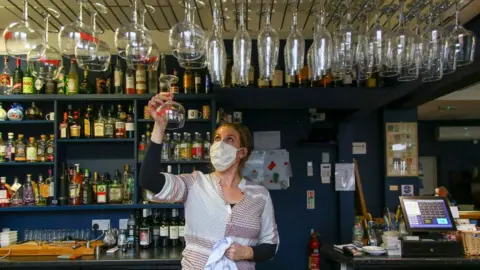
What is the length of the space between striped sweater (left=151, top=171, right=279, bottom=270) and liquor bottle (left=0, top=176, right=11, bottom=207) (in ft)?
8.17

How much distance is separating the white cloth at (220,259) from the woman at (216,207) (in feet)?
0.07

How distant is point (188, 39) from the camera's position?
1.69 metres

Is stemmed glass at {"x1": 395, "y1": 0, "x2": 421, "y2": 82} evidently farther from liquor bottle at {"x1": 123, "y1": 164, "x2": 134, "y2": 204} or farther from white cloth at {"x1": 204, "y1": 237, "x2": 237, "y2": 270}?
liquor bottle at {"x1": 123, "y1": 164, "x2": 134, "y2": 204}

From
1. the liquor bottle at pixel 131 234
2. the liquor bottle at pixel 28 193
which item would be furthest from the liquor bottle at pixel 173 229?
the liquor bottle at pixel 28 193

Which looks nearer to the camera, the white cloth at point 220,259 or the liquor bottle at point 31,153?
the white cloth at point 220,259

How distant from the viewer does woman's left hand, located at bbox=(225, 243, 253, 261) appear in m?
1.94

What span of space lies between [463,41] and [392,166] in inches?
132

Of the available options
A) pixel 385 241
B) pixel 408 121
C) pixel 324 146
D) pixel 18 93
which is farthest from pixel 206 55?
pixel 408 121

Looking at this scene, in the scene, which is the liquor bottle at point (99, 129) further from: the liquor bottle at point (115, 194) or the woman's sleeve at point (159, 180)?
the woman's sleeve at point (159, 180)

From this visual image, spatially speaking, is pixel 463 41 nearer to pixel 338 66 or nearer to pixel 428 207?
pixel 338 66

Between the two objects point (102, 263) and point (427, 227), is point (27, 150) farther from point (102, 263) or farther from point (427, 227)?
point (427, 227)

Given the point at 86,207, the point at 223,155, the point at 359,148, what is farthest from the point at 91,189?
the point at 359,148

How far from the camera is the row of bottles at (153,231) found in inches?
153

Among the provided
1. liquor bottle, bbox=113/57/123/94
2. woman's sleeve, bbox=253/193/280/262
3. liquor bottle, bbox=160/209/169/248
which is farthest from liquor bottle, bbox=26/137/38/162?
woman's sleeve, bbox=253/193/280/262
